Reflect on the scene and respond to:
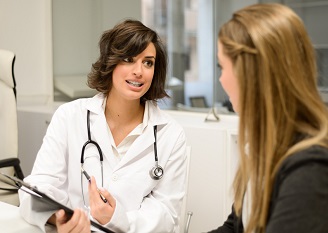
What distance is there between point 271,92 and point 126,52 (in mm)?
852

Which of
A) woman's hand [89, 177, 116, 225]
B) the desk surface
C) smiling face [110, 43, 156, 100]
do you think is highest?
smiling face [110, 43, 156, 100]

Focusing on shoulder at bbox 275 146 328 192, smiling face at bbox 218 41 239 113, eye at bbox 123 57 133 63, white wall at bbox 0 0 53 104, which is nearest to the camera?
shoulder at bbox 275 146 328 192

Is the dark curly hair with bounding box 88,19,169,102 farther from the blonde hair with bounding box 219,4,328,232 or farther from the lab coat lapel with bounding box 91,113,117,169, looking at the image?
the blonde hair with bounding box 219,4,328,232

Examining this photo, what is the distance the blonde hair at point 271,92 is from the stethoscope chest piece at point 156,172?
2.23 ft

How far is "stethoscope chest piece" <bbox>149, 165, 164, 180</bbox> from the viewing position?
161 cm

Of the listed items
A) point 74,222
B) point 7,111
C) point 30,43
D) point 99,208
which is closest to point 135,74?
point 99,208

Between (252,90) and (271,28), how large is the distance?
12 centimetres

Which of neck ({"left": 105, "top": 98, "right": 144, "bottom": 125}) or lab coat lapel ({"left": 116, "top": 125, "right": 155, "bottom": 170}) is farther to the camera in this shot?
neck ({"left": 105, "top": 98, "right": 144, "bottom": 125})

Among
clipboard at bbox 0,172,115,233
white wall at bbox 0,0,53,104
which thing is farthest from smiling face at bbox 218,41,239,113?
white wall at bbox 0,0,53,104

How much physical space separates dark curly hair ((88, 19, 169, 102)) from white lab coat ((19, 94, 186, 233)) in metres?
0.06

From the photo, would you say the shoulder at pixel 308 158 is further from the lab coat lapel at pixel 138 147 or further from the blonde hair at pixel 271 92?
the lab coat lapel at pixel 138 147

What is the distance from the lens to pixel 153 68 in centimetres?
175

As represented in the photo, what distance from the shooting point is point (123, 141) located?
1.72 meters

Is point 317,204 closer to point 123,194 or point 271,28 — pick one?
point 271,28
